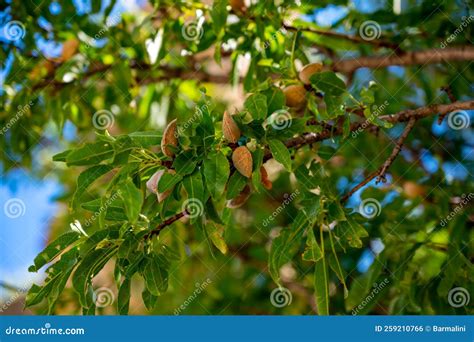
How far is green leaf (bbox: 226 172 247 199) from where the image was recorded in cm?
145

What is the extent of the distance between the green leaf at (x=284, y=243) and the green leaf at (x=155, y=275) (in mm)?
248

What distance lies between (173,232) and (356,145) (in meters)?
0.79

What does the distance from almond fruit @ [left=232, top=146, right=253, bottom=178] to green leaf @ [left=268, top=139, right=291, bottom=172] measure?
5 centimetres

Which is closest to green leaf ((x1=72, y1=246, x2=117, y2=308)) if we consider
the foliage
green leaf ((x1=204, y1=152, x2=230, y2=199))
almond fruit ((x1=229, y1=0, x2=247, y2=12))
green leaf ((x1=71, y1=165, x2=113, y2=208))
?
the foliage

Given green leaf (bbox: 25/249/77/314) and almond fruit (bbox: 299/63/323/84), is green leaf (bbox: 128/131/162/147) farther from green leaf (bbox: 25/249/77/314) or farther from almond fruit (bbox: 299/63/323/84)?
almond fruit (bbox: 299/63/323/84)

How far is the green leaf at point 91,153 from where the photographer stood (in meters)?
1.36

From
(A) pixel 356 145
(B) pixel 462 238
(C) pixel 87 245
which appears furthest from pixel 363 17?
(C) pixel 87 245

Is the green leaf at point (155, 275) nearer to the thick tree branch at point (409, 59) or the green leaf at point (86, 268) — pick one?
the green leaf at point (86, 268)

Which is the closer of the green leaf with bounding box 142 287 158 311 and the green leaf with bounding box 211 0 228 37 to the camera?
the green leaf with bounding box 142 287 158 311

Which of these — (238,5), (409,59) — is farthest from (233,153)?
(409,59)

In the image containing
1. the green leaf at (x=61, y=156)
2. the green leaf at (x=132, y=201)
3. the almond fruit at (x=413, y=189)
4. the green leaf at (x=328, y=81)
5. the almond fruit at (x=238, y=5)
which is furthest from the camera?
the almond fruit at (x=413, y=189)

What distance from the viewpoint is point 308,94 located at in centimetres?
175

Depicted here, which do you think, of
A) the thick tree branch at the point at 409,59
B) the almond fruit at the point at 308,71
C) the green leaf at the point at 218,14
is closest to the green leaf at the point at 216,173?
the almond fruit at the point at 308,71

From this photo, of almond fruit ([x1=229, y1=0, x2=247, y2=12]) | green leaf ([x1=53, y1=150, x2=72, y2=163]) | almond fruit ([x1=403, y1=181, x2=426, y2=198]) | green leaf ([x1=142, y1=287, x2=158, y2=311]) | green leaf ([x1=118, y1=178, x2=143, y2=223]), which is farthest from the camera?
almond fruit ([x1=403, y1=181, x2=426, y2=198])
